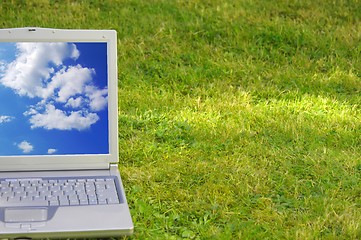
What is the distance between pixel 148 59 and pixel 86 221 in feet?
9.65

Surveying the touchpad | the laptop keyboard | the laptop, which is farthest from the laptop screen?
the touchpad

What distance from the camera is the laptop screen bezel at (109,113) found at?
12.4 feet

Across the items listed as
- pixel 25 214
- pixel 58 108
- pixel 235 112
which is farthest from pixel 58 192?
pixel 235 112

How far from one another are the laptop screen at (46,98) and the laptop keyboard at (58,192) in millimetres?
153

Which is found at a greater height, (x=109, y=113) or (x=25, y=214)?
(x=109, y=113)

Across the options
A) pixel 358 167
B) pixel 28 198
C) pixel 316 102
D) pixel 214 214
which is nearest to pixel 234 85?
pixel 316 102

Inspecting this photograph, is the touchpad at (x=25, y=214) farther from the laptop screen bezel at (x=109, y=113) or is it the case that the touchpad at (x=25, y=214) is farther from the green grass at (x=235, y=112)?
the green grass at (x=235, y=112)

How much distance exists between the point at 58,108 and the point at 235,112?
5.80ft

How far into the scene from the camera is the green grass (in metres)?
3.97

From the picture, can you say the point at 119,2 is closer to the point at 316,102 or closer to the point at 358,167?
the point at 316,102

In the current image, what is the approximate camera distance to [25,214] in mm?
3398

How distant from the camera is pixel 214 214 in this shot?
3.93 metres

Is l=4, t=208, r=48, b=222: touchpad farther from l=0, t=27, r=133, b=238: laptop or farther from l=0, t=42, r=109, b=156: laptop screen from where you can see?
l=0, t=42, r=109, b=156: laptop screen

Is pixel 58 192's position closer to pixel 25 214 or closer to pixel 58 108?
pixel 25 214
